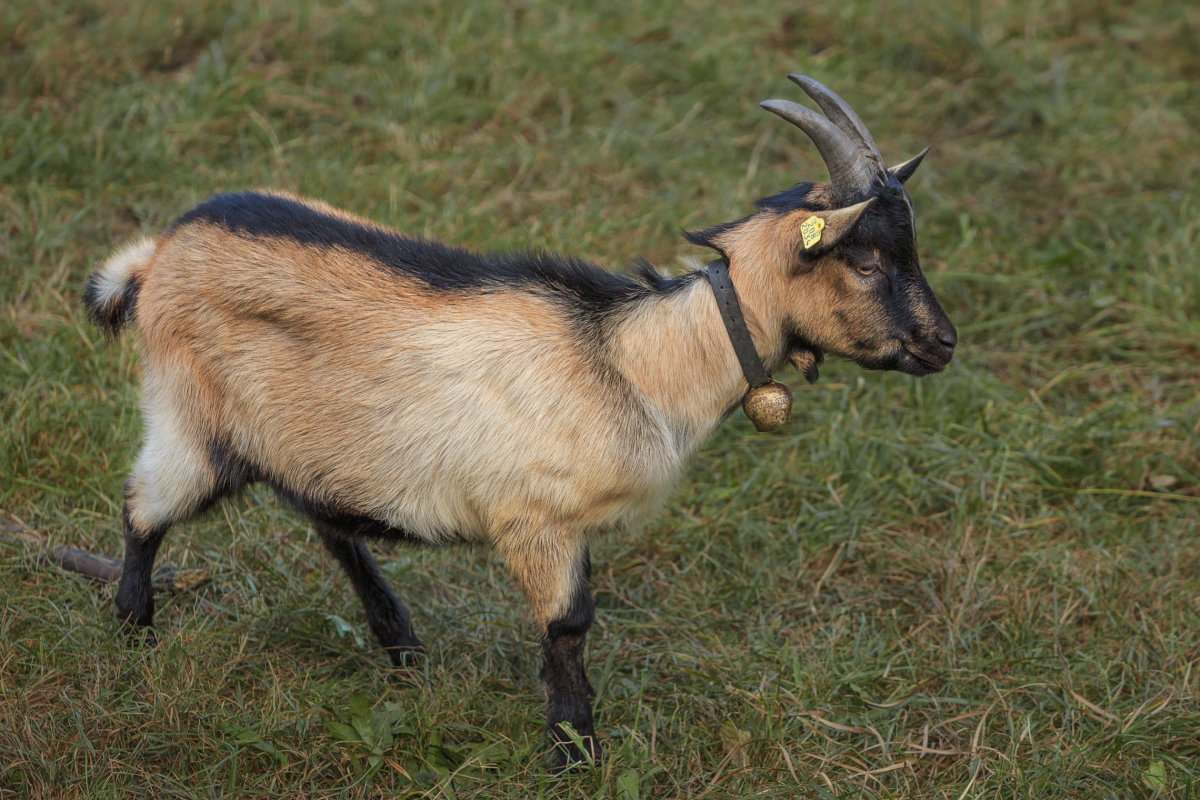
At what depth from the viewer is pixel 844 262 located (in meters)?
3.58

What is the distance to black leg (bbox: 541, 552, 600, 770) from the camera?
3.70 m

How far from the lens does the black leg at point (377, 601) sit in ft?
14.0

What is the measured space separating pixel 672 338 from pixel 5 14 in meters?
5.40

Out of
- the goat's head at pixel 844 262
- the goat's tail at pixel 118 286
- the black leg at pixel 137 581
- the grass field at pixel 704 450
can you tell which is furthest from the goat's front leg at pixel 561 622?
the goat's tail at pixel 118 286

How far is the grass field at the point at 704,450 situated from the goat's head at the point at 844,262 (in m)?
1.28

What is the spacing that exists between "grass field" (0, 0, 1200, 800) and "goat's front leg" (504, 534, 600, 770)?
0.42ft

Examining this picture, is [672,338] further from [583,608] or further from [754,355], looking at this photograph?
[583,608]

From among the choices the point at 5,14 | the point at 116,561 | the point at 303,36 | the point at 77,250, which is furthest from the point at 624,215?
the point at 5,14

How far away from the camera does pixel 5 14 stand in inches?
273

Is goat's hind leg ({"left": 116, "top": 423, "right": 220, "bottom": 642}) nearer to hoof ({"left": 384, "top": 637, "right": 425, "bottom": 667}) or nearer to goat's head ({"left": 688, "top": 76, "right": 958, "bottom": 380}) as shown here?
hoof ({"left": 384, "top": 637, "right": 425, "bottom": 667})

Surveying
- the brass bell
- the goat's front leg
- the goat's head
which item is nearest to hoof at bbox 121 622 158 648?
the goat's front leg

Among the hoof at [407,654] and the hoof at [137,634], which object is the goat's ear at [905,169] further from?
the hoof at [137,634]

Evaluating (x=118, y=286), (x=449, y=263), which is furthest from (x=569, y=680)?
(x=118, y=286)

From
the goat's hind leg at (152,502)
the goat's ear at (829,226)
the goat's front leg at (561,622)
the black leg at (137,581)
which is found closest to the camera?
the goat's ear at (829,226)
